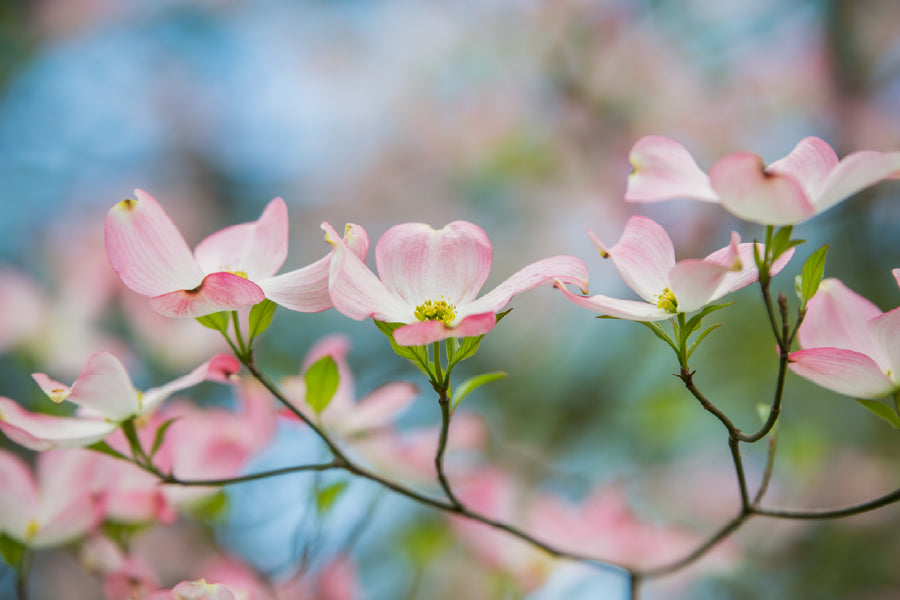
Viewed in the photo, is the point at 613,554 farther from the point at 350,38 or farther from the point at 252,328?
the point at 350,38

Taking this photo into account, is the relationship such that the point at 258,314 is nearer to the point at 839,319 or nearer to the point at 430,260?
the point at 430,260

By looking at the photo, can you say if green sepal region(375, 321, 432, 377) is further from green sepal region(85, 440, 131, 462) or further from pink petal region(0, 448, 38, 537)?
pink petal region(0, 448, 38, 537)

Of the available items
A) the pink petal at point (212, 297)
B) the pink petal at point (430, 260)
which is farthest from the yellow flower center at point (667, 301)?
the pink petal at point (212, 297)

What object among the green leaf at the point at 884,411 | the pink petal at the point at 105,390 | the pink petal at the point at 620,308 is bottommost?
the pink petal at the point at 105,390

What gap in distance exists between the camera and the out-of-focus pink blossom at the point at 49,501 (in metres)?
0.53

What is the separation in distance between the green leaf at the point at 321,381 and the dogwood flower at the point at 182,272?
80 millimetres

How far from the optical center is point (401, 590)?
1299mm

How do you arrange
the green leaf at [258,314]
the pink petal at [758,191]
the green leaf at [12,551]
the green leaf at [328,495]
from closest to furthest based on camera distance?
the pink petal at [758,191]
the green leaf at [258,314]
the green leaf at [12,551]
the green leaf at [328,495]

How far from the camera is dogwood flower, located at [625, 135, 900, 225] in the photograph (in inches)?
12.4

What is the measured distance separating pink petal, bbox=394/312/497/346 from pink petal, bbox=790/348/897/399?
18cm

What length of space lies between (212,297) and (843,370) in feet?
1.15

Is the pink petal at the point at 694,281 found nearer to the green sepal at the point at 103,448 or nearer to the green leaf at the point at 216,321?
the green leaf at the point at 216,321

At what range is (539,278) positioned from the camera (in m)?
0.37

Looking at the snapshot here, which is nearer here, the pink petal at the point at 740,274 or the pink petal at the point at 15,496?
the pink petal at the point at 740,274
